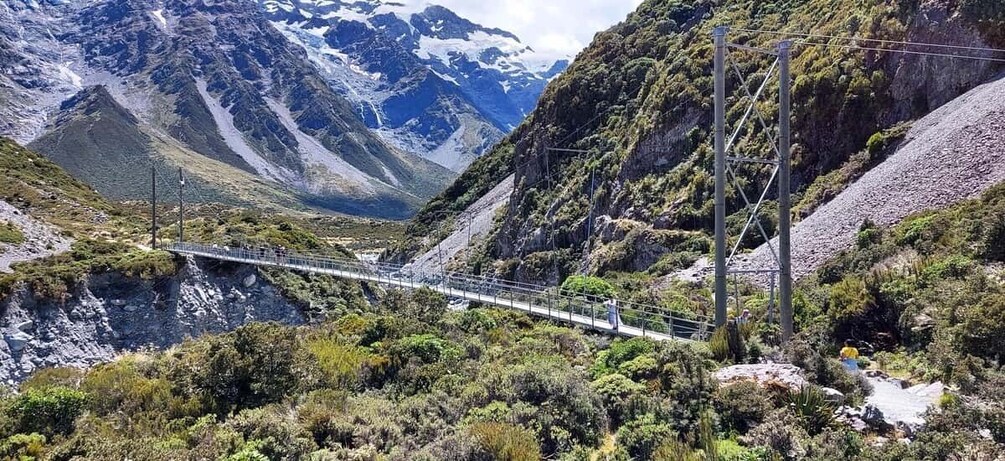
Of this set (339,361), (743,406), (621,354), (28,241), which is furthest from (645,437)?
(28,241)

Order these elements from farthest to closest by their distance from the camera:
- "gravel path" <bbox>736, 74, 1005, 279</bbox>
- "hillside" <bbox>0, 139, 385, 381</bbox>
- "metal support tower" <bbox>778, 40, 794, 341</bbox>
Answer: "hillside" <bbox>0, 139, 385, 381</bbox> → "gravel path" <bbox>736, 74, 1005, 279</bbox> → "metal support tower" <bbox>778, 40, 794, 341</bbox>

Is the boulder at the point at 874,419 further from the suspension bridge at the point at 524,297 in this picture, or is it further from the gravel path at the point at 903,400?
the suspension bridge at the point at 524,297

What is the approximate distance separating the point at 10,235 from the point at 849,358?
39.8 meters

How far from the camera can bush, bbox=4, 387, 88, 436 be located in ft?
31.8

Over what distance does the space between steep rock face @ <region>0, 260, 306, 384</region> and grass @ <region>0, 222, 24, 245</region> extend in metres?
7.97

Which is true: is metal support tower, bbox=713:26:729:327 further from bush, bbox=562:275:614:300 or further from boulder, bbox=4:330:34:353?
boulder, bbox=4:330:34:353

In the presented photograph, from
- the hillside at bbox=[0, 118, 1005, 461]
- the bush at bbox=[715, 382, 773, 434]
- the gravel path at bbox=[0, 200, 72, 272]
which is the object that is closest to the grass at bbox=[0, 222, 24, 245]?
the gravel path at bbox=[0, 200, 72, 272]

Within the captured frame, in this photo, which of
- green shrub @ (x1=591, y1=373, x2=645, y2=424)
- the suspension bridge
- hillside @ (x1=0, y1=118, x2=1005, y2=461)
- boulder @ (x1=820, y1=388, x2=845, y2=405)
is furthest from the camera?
the suspension bridge

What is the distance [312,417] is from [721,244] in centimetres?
787

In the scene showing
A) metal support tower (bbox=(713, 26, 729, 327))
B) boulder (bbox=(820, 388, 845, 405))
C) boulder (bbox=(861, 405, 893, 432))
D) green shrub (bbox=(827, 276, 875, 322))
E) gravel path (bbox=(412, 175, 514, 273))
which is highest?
metal support tower (bbox=(713, 26, 729, 327))

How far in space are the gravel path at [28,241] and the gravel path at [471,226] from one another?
92.1 feet

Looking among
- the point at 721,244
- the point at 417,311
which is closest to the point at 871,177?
the point at 721,244

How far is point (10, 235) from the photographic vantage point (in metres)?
33.6

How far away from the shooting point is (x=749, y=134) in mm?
32594
